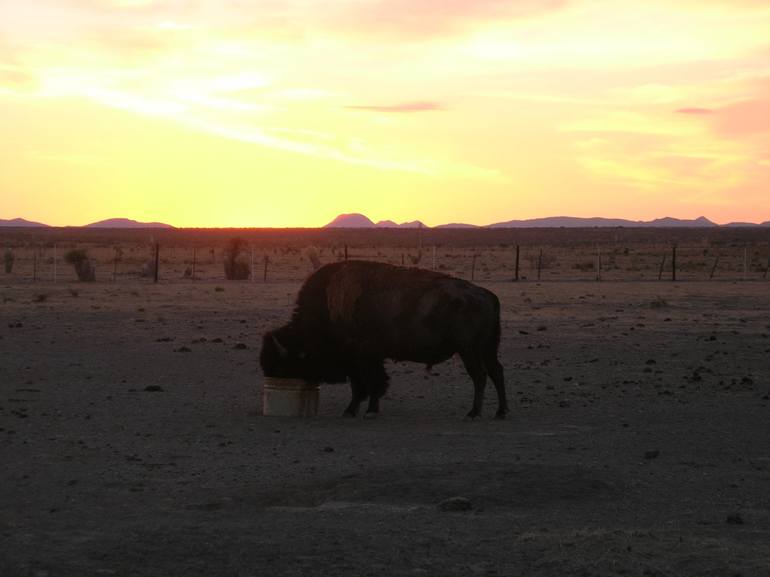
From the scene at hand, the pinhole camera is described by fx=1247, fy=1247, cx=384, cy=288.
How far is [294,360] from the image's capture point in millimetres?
15438

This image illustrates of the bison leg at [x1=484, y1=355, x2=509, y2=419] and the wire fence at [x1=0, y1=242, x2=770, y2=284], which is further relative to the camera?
the wire fence at [x1=0, y1=242, x2=770, y2=284]

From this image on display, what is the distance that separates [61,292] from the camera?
39.3 m

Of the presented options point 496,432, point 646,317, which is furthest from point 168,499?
point 646,317

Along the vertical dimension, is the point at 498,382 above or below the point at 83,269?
above

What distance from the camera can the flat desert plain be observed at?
8.09 meters

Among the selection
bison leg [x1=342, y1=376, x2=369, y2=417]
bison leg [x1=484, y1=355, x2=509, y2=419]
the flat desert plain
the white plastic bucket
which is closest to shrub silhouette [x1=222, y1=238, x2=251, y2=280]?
the flat desert plain

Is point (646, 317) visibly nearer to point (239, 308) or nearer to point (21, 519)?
point (239, 308)

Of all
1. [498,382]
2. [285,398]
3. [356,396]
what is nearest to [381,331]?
[356,396]

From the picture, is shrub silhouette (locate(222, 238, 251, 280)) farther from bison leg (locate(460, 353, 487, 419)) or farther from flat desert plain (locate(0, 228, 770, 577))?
bison leg (locate(460, 353, 487, 419))

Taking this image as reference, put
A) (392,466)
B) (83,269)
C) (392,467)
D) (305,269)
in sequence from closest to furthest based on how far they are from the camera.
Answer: (392,467), (392,466), (83,269), (305,269)

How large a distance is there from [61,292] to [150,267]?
1119cm

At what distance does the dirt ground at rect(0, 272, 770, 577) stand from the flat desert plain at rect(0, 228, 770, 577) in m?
0.03

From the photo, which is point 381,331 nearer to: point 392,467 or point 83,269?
point 392,467

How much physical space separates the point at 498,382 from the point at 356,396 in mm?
1762
